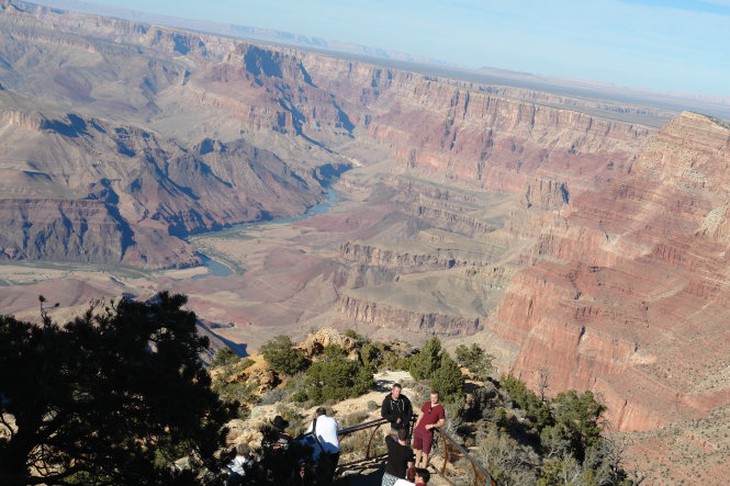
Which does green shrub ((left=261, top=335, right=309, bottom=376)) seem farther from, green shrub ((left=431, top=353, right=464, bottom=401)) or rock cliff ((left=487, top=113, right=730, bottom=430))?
rock cliff ((left=487, top=113, right=730, bottom=430))

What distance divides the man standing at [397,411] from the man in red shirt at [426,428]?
425mm

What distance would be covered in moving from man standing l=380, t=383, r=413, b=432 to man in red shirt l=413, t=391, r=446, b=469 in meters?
0.42

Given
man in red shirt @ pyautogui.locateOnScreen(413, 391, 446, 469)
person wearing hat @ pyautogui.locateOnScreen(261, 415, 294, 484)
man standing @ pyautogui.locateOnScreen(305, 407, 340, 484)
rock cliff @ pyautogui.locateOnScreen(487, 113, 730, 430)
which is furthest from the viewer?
rock cliff @ pyautogui.locateOnScreen(487, 113, 730, 430)

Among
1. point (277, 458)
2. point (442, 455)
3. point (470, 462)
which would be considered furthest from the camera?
point (442, 455)

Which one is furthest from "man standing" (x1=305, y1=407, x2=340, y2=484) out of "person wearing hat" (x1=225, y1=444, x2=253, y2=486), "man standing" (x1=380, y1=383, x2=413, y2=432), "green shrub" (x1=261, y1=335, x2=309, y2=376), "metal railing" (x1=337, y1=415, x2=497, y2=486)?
"green shrub" (x1=261, y1=335, x2=309, y2=376)

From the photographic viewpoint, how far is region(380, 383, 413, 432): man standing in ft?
55.5

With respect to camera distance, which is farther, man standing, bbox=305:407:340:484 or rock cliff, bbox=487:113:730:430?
rock cliff, bbox=487:113:730:430

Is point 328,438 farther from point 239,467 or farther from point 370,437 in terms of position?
point 370,437

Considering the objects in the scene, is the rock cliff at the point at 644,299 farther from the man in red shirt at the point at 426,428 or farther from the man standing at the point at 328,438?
the man standing at the point at 328,438

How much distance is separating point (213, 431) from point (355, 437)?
626 centimetres

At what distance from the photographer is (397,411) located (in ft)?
55.9

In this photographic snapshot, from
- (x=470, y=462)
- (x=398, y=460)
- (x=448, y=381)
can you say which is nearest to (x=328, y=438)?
(x=398, y=460)

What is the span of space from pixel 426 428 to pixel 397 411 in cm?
88

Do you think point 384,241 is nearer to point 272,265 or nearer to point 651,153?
point 272,265
